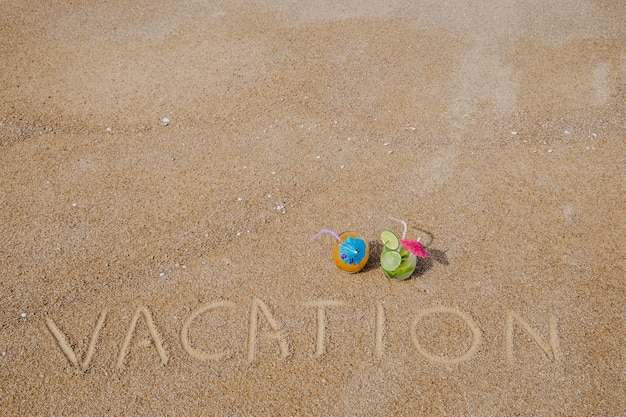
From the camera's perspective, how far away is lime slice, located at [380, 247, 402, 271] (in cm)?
404

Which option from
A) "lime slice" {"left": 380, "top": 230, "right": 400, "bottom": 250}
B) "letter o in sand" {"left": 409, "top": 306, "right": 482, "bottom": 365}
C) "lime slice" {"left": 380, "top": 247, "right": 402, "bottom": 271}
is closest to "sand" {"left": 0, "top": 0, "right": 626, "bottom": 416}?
"letter o in sand" {"left": 409, "top": 306, "right": 482, "bottom": 365}

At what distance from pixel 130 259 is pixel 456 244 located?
2.69 m

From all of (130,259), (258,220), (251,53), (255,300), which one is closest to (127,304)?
(130,259)

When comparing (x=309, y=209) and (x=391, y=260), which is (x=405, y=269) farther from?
(x=309, y=209)

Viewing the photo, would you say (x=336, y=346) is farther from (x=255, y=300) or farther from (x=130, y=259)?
(x=130, y=259)

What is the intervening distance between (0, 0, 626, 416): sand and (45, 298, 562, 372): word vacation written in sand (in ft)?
0.05

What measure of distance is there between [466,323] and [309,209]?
1653mm

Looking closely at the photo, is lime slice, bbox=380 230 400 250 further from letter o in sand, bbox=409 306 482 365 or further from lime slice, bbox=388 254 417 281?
letter o in sand, bbox=409 306 482 365

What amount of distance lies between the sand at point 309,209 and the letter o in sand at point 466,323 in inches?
0.5

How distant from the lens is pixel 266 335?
3900 mm

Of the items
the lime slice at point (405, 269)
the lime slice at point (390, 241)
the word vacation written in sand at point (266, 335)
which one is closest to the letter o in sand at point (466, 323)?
the word vacation written in sand at point (266, 335)

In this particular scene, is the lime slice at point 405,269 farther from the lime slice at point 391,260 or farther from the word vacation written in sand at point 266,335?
the word vacation written in sand at point 266,335

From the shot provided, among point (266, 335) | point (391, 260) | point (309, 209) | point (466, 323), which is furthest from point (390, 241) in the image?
point (266, 335)

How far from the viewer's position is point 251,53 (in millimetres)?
6684
